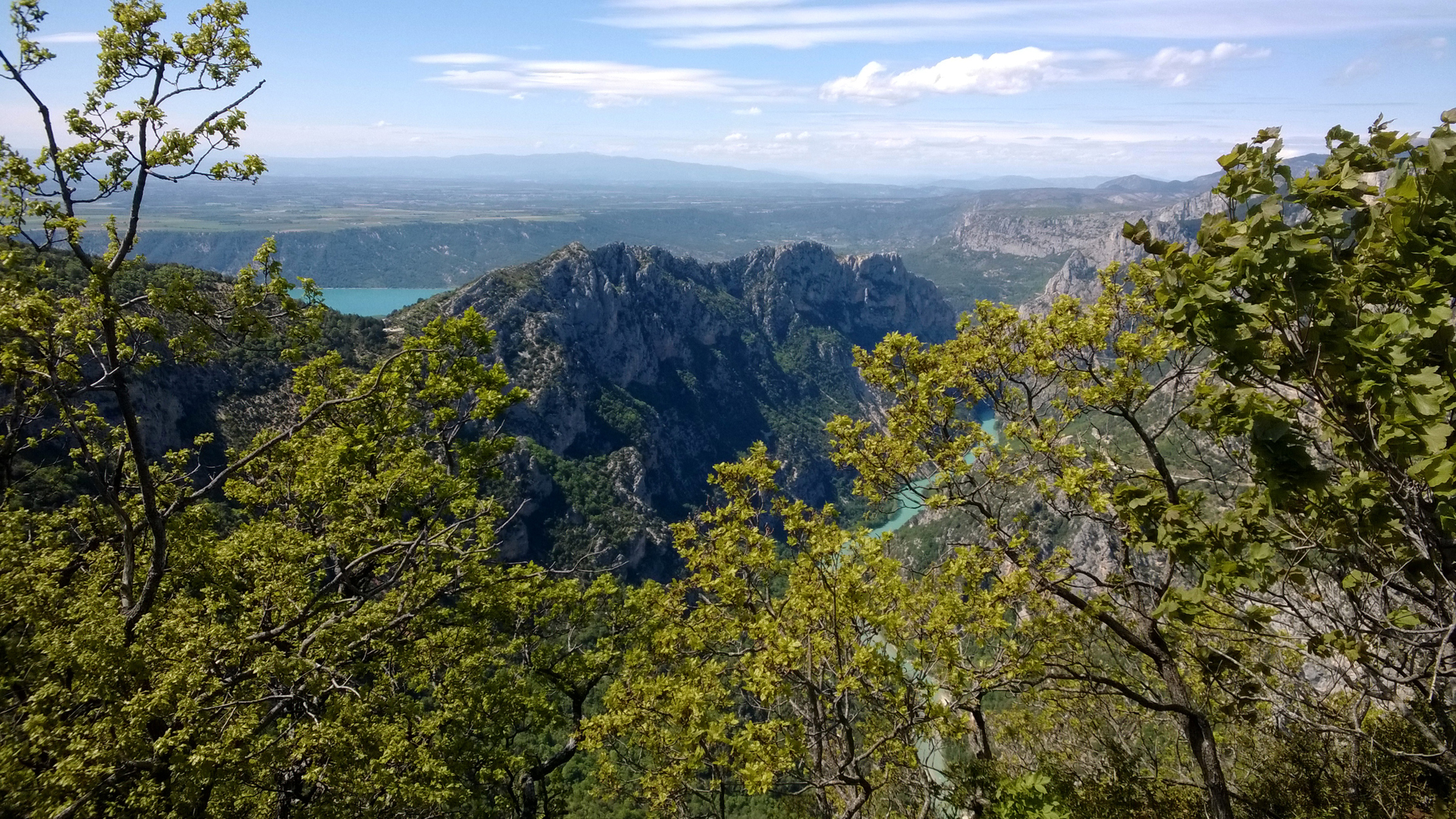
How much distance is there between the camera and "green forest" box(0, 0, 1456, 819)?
19.0ft

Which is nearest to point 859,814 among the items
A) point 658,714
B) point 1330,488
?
point 658,714

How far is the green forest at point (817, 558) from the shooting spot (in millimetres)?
5793

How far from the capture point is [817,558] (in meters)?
8.94

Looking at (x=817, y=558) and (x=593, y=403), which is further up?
(x=817, y=558)

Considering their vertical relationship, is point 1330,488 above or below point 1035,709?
above

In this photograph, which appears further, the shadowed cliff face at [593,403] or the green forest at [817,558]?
the shadowed cliff face at [593,403]

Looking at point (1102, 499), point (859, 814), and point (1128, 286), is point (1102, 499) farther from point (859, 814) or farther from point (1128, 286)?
point (859, 814)

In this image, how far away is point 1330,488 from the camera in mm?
6125

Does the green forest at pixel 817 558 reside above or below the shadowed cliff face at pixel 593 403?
above

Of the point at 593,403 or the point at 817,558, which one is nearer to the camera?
the point at 817,558

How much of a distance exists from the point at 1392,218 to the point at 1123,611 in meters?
8.74

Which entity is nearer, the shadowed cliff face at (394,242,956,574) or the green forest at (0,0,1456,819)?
the green forest at (0,0,1456,819)

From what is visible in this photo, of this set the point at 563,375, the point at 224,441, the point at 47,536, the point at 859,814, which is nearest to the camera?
the point at 47,536

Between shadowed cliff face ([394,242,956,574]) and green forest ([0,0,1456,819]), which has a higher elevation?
green forest ([0,0,1456,819])
